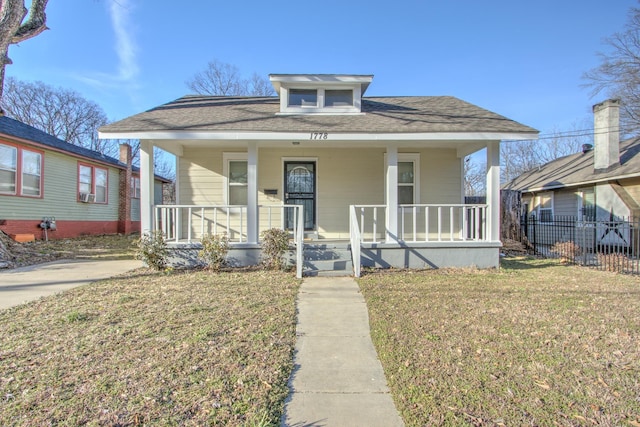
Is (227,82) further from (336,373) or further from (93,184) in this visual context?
(336,373)

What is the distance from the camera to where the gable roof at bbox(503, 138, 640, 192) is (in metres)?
12.2

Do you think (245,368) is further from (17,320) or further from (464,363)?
(17,320)

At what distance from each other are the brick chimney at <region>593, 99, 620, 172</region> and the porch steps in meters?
11.8

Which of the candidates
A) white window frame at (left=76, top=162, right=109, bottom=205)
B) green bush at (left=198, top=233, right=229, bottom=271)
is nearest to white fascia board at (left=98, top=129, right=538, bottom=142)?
green bush at (left=198, top=233, right=229, bottom=271)

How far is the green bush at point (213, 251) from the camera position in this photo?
6.86 metres

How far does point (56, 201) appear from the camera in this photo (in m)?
13.5

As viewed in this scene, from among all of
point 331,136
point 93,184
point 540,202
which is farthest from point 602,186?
point 93,184

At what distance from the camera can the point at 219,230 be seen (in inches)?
354

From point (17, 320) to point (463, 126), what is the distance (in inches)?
319

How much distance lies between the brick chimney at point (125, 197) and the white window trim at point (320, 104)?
12507mm

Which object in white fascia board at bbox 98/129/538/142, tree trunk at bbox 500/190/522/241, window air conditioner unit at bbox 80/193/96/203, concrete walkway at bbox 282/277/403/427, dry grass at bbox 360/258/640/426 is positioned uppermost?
white fascia board at bbox 98/129/538/142

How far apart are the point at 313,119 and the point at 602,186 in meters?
11.9

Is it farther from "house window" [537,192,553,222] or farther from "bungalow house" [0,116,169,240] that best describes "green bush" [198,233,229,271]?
"house window" [537,192,553,222]

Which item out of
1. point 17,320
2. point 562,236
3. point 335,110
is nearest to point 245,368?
point 17,320
